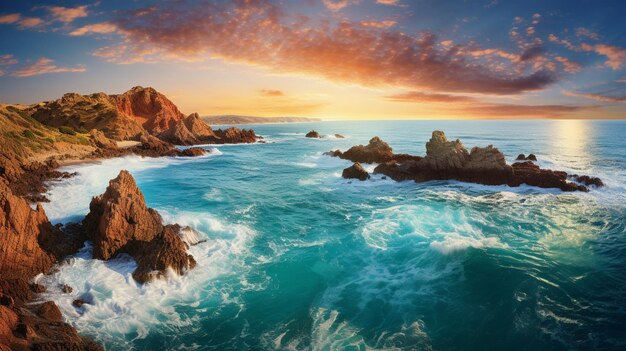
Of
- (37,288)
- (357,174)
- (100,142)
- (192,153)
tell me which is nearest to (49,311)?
(37,288)

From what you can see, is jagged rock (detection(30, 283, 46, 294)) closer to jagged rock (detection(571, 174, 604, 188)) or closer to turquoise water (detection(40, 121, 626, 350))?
turquoise water (detection(40, 121, 626, 350))

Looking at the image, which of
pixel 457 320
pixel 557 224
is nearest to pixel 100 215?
pixel 457 320

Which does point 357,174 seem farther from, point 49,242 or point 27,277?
point 27,277

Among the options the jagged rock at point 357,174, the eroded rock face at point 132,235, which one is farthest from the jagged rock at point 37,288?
the jagged rock at point 357,174

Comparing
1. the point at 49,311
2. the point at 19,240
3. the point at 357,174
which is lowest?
the point at 49,311

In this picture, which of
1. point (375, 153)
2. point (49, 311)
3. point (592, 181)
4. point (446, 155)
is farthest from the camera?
point (375, 153)

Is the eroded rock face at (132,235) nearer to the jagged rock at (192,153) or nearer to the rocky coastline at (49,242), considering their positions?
the rocky coastline at (49,242)

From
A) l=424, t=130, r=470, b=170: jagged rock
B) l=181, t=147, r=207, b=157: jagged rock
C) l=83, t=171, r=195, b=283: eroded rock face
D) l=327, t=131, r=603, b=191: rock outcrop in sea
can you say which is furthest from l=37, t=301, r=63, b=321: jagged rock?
l=181, t=147, r=207, b=157: jagged rock
